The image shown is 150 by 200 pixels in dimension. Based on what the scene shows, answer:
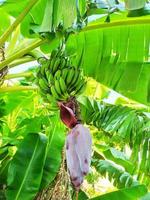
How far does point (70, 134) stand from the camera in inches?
39.1

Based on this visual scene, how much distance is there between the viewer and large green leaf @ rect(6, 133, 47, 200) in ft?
6.38

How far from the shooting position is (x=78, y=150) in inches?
38.7

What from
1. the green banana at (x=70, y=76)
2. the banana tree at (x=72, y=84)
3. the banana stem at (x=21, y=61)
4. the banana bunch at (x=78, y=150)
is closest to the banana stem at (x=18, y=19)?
the banana tree at (x=72, y=84)

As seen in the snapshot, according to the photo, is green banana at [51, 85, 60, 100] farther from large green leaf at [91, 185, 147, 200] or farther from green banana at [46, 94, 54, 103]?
large green leaf at [91, 185, 147, 200]

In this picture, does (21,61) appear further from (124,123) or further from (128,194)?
(128,194)

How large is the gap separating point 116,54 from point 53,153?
1.80 ft

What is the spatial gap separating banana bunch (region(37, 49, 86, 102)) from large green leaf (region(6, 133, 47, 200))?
65cm

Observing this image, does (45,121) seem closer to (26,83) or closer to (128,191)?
(26,83)

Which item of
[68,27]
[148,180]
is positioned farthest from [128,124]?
[68,27]

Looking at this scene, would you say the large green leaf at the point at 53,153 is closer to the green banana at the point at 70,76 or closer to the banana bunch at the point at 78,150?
the green banana at the point at 70,76

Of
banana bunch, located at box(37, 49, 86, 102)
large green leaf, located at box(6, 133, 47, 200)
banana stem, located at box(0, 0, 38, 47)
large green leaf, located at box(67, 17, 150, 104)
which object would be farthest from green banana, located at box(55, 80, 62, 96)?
large green leaf, located at box(6, 133, 47, 200)

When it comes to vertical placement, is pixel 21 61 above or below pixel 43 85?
above

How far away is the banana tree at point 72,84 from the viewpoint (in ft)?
4.64

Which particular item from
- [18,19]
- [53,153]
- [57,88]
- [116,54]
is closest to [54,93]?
[57,88]
